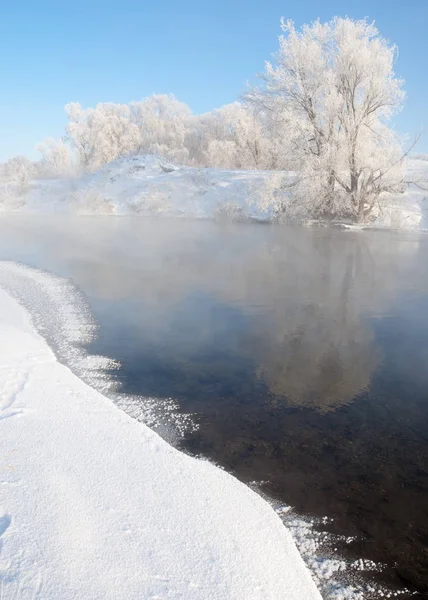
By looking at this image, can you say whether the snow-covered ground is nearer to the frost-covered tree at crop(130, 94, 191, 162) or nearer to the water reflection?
the water reflection

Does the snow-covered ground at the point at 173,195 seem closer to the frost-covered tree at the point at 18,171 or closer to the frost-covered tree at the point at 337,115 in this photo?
the frost-covered tree at the point at 337,115

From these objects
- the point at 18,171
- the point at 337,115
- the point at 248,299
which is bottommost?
the point at 248,299

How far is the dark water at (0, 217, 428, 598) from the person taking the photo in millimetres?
3930

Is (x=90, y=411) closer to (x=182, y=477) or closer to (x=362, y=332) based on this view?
(x=182, y=477)

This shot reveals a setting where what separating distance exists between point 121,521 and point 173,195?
105 feet

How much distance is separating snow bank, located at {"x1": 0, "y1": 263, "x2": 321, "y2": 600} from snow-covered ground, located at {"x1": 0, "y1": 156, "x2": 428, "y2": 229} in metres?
23.3

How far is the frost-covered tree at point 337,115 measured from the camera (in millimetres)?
23453

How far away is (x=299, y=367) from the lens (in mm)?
6703

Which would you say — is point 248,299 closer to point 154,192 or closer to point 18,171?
point 154,192

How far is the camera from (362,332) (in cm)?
833

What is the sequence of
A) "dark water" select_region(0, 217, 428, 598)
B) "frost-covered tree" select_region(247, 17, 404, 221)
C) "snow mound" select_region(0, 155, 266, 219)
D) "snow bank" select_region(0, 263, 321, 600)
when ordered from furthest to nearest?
"snow mound" select_region(0, 155, 266, 219)
"frost-covered tree" select_region(247, 17, 404, 221)
"dark water" select_region(0, 217, 428, 598)
"snow bank" select_region(0, 263, 321, 600)

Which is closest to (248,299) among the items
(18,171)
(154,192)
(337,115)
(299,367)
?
(299,367)

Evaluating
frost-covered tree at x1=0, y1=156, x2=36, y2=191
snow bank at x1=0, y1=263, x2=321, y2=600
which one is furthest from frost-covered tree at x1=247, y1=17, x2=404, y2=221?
frost-covered tree at x1=0, y1=156, x2=36, y2=191

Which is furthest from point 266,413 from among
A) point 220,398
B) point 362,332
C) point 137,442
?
point 362,332
